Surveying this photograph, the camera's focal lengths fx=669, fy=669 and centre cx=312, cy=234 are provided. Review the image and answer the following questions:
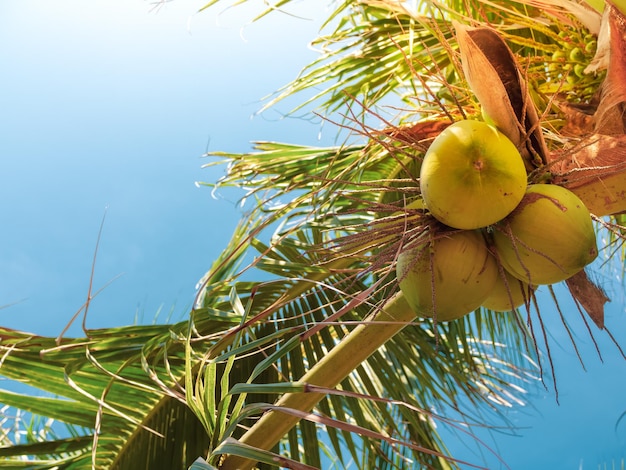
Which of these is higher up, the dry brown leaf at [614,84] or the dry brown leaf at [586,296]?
the dry brown leaf at [614,84]

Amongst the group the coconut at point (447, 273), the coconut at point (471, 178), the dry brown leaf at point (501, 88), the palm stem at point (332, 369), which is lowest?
the palm stem at point (332, 369)

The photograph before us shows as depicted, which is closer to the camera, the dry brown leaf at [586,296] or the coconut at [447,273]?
the coconut at [447,273]

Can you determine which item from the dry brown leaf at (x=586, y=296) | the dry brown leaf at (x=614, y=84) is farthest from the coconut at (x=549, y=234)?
the dry brown leaf at (x=614, y=84)

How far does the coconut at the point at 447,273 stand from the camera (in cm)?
90

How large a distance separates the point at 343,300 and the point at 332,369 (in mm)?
326

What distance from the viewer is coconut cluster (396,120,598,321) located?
844 millimetres

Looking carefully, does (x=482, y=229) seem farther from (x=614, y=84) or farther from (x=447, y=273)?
(x=614, y=84)

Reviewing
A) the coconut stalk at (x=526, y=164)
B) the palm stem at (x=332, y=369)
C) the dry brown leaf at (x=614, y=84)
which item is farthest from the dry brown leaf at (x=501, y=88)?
the palm stem at (x=332, y=369)

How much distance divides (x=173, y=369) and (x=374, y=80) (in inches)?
44.1

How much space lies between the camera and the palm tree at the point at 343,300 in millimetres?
926

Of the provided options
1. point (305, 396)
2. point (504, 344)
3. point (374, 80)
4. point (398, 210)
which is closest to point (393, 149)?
point (398, 210)

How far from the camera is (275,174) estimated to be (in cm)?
235

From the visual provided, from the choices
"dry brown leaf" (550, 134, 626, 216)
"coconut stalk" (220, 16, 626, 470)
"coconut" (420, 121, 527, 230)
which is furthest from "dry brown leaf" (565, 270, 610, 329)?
"coconut" (420, 121, 527, 230)

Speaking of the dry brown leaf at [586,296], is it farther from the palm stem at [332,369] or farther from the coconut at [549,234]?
the palm stem at [332,369]
